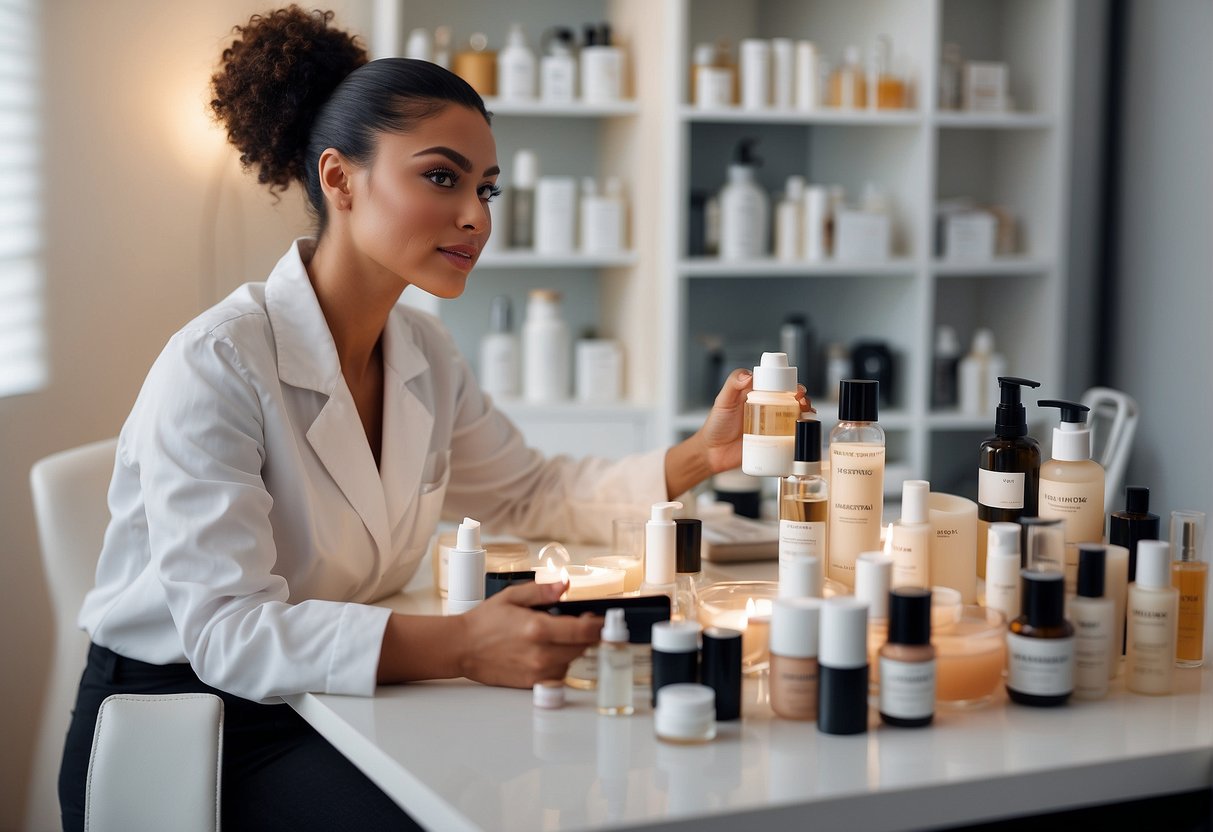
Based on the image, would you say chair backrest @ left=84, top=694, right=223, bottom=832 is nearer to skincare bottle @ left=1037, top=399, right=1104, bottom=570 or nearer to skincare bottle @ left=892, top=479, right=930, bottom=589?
skincare bottle @ left=892, top=479, right=930, bottom=589

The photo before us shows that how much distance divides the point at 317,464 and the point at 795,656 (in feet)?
2.03

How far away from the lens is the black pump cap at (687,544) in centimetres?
126

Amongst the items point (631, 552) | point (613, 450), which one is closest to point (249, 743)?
point (631, 552)

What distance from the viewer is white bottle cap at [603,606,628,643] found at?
0.99 metres

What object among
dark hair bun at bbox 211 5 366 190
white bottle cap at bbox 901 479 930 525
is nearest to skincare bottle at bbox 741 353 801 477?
white bottle cap at bbox 901 479 930 525

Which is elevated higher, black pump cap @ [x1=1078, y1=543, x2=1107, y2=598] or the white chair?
black pump cap @ [x1=1078, y1=543, x2=1107, y2=598]

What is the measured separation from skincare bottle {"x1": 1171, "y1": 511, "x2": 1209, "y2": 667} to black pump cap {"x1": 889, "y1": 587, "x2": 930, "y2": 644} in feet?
1.01

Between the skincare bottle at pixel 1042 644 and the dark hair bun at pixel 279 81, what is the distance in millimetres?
1005

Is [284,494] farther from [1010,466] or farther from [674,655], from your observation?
[1010,466]

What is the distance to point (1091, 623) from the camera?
103 centimetres

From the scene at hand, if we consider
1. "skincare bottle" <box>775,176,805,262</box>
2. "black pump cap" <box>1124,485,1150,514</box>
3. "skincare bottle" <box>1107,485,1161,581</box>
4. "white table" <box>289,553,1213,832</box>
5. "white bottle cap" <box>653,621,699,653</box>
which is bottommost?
"white table" <box>289,553,1213,832</box>

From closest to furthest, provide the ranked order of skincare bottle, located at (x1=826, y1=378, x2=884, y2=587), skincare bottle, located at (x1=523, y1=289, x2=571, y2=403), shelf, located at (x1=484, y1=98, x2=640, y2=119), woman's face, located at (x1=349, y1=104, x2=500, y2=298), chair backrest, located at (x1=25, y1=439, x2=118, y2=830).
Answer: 1. skincare bottle, located at (x1=826, y1=378, x2=884, y2=587)
2. woman's face, located at (x1=349, y1=104, x2=500, y2=298)
3. chair backrest, located at (x1=25, y1=439, x2=118, y2=830)
4. shelf, located at (x1=484, y1=98, x2=640, y2=119)
5. skincare bottle, located at (x1=523, y1=289, x2=571, y2=403)

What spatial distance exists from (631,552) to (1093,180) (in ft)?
7.76

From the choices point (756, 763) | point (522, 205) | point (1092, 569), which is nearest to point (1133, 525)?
point (1092, 569)
